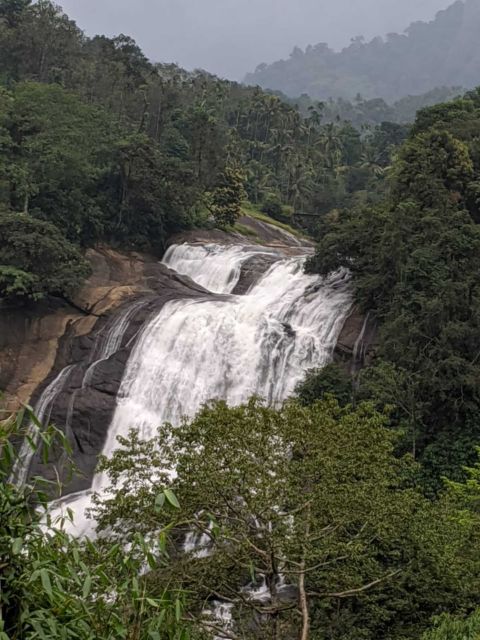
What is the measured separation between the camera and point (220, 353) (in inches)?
802

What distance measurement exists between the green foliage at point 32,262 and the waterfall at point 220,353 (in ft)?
12.6

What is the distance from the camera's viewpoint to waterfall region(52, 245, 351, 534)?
19422mm

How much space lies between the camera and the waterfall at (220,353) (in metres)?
19.4

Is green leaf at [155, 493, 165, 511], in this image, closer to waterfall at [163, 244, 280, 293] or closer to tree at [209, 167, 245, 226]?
waterfall at [163, 244, 280, 293]

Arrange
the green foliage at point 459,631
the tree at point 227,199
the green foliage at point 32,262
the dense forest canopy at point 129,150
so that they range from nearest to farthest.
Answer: the green foliage at point 459,631 < the green foliage at point 32,262 < the dense forest canopy at point 129,150 < the tree at point 227,199

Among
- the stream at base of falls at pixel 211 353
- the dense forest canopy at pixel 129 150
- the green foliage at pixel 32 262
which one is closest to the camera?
the stream at base of falls at pixel 211 353

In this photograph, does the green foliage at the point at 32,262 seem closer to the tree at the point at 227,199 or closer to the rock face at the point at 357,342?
the rock face at the point at 357,342

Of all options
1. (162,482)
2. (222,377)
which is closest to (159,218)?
(222,377)

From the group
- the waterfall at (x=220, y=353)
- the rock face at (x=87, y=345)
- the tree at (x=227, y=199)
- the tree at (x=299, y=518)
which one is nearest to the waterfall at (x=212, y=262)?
the rock face at (x=87, y=345)

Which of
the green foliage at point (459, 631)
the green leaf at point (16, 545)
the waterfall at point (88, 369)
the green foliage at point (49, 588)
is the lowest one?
the waterfall at point (88, 369)

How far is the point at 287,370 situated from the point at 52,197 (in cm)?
1518

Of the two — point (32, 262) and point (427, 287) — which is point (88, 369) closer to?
point (32, 262)

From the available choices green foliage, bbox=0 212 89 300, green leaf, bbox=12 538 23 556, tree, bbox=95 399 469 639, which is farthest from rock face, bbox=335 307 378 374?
green leaf, bbox=12 538 23 556

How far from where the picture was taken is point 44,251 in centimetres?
2338
